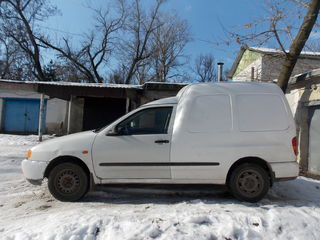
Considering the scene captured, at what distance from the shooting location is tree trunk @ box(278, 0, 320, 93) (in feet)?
21.3

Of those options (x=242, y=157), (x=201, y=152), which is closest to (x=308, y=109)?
(x=242, y=157)

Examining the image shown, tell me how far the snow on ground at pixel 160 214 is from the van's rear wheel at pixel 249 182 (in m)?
0.16

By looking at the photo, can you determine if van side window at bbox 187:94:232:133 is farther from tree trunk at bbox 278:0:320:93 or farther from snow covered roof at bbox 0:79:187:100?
snow covered roof at bbox 0:79:187:100

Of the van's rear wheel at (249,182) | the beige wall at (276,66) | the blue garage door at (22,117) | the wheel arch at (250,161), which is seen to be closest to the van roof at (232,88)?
the wheel arch at (250,161)

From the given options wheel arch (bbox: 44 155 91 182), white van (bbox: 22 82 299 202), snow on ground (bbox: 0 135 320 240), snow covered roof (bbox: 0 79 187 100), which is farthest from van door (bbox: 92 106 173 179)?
snow covered roof (bbox: 0 79 187 100)

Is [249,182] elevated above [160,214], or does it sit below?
above

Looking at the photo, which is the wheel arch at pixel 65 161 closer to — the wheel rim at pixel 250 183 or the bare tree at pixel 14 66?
the wheel rim at pixel 250 183

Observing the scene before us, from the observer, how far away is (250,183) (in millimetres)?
4090

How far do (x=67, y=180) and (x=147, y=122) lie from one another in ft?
5.73

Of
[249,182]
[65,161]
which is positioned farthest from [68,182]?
[249,182]

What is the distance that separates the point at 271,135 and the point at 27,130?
16089mm

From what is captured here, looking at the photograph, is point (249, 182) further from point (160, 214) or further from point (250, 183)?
point (160, 214)

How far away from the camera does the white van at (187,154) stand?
158 inches

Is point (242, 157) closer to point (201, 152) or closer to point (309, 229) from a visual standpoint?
point (201, 152)
